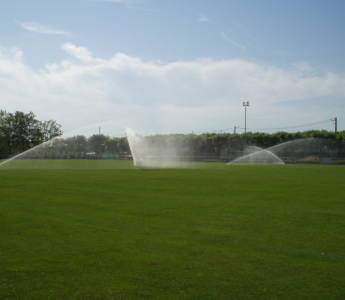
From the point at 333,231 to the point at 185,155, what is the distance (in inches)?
3465

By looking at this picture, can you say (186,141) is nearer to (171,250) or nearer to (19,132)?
(19,132)

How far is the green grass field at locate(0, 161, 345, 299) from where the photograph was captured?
5.96 metres

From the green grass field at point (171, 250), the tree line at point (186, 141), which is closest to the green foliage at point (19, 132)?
the tree line at point (186, 141)

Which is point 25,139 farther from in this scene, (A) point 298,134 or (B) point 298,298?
(B) point 298,298

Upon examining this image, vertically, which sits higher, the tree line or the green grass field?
the tree line

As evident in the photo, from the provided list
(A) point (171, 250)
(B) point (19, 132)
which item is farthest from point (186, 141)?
(A) point (171, 250)

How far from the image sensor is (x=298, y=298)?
565cm

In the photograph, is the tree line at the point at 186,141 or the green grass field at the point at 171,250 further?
the tree line at the point at 186,141

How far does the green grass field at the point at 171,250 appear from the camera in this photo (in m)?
5.96

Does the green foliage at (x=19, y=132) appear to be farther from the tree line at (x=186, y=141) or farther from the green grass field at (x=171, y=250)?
the green grass field at (x=171, y=250)

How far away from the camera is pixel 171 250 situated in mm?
7957

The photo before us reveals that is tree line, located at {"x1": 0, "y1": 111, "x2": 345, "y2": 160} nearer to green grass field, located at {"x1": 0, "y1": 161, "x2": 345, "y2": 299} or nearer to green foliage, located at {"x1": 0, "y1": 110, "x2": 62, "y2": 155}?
green foliage, located at {"x1": 0, "y1": 110, "x2": 62, "y2": 155}

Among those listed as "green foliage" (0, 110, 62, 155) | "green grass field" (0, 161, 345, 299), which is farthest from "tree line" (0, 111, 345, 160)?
"green grass field" (0, 161, 345, 299)

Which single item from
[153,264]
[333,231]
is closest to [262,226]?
[333,231]
